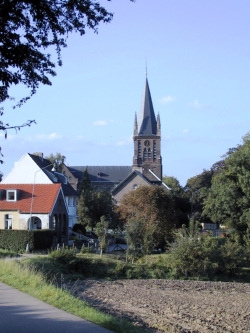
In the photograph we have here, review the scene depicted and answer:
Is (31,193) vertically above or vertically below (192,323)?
above

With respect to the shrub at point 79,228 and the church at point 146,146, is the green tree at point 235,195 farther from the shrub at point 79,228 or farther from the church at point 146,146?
the church at point 146,146

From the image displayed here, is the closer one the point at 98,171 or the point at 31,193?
the point at 31,193

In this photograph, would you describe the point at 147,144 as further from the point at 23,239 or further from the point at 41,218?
the point at 23,239

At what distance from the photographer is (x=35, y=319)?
1115 cm

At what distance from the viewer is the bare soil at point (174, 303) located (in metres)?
16.5

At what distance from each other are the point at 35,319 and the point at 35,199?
119ft

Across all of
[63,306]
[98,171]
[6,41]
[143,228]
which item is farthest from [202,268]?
[98,171]

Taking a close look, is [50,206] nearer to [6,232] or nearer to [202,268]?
[6,232]

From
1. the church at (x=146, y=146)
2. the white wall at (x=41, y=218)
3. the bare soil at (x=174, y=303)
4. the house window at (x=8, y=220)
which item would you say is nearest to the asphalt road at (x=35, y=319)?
the bare soil at (x=174, y=303)

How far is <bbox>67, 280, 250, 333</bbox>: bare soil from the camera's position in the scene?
16.5m

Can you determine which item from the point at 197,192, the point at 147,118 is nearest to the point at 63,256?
the point at 197,192

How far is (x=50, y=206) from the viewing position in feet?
151

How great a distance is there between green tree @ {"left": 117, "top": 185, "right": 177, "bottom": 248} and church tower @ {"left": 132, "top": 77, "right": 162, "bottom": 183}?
63.9 meters

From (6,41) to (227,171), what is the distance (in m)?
38.2
